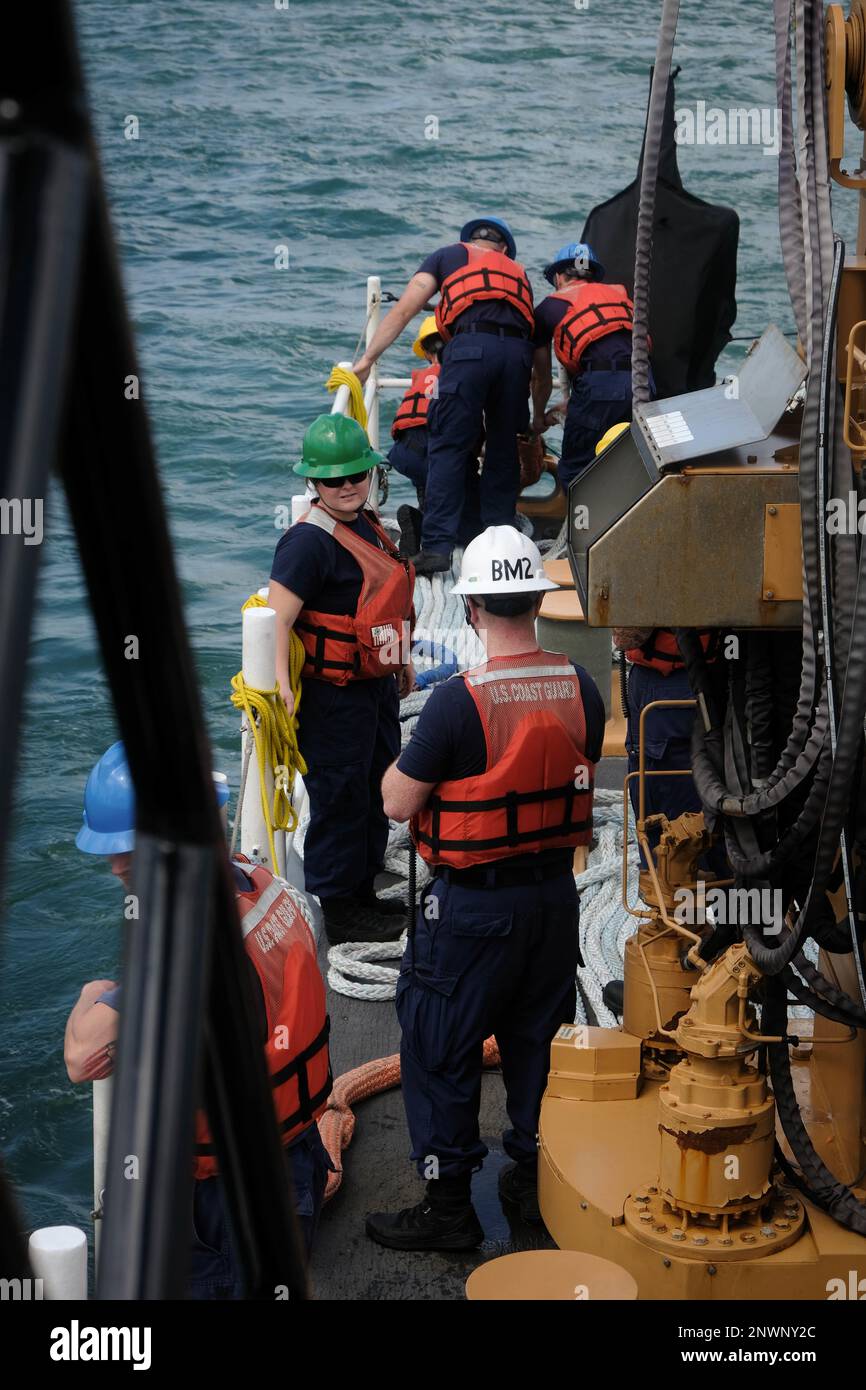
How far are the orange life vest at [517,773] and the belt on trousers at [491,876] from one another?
37 millimetres

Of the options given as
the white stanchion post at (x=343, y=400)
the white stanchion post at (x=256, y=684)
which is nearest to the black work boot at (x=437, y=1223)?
the white stanchion post at (x=256, y=684)

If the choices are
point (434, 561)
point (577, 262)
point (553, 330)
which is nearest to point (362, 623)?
point (434, 561)

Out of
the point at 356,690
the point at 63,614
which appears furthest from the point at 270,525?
the point at 356,690

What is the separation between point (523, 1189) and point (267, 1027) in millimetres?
1715

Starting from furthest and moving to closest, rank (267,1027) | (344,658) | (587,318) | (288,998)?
(587,318), (344,658), (288,998), (267,1027)

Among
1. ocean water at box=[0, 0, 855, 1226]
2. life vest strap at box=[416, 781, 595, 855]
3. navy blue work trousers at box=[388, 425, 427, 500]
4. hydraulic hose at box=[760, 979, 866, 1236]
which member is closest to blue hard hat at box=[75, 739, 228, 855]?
life vest strap at box=[416, 781, 595, 855]

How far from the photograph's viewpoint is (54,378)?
0.61 m

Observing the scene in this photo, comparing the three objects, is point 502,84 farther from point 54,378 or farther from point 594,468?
point 54,378

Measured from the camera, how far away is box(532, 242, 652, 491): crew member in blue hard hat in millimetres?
8758

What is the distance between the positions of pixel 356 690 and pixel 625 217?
6.01 metres

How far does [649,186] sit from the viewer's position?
3.34 meters

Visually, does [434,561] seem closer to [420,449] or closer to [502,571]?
[420,449]

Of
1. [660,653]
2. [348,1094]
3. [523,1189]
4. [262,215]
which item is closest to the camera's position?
[523,1189]

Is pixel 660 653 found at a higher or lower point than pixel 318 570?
lower
